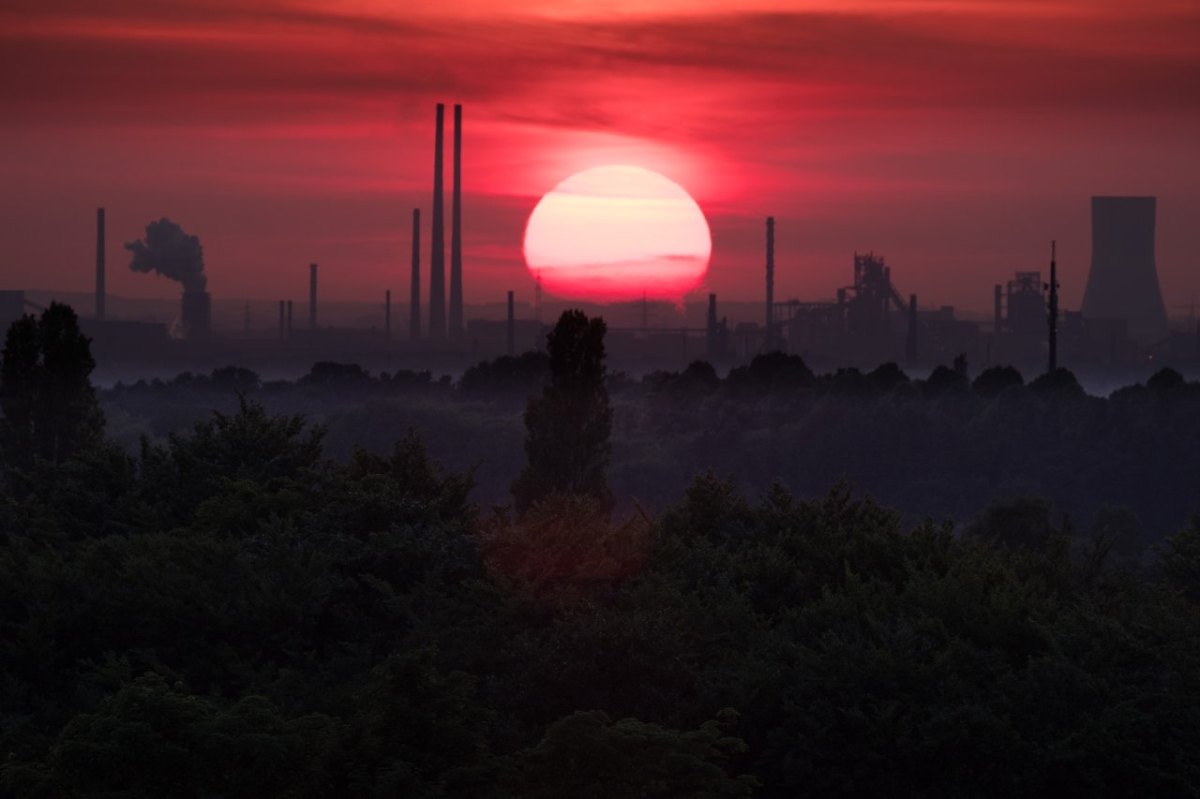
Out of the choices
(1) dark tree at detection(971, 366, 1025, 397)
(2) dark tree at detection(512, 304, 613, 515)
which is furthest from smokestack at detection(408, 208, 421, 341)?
(2) dark tree at detection(512, 304, 613, 515)

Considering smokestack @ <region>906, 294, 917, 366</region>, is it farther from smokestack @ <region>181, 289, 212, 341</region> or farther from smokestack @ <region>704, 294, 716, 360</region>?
smokestack @ <region>181, 289, 212, 341</region>

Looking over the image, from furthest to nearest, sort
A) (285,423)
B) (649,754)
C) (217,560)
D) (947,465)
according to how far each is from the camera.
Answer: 1. (947,465)
2. (285,423)
3. (217,560)
4. (649,754)

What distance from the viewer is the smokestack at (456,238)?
174 meters

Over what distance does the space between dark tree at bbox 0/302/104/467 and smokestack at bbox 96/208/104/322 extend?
13093 cm

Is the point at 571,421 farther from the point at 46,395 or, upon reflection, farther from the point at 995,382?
the point at 995,382

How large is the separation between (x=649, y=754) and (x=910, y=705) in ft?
17.4

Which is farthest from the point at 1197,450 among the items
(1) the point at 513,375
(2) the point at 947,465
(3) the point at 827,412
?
(1) the point at 513,375

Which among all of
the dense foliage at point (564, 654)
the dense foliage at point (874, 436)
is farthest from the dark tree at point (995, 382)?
the dense foliage at point (564, 654)

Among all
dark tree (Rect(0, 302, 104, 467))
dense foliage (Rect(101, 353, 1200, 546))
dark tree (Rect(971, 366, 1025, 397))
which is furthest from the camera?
dark tree (Rect(971, 366, 1025, 397))

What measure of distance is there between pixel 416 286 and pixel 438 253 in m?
10.1

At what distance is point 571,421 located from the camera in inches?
2388

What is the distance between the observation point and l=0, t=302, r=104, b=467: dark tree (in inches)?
2190

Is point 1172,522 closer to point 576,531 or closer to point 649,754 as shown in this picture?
point 576,531

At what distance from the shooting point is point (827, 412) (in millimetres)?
116312
